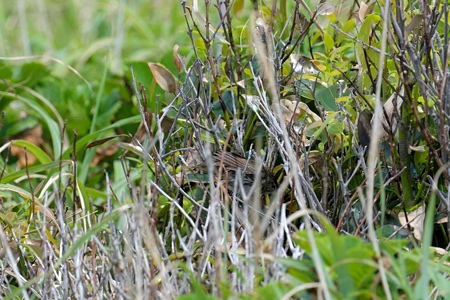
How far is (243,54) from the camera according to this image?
76.7 inches

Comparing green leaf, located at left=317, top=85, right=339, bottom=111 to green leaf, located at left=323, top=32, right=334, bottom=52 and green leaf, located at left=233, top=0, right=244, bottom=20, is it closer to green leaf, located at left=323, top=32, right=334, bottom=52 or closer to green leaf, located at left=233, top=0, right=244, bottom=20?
green leaf, located at left=323, top=32, right=334, bottom=52

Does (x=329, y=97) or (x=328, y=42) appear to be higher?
(x=328, y=42)

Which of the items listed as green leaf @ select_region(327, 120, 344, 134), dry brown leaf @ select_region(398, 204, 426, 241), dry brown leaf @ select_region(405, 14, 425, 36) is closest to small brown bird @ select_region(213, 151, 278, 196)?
green leaf @ select_region(327, 120, 344, 134)

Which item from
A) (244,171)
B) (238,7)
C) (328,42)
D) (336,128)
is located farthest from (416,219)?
(238,7)

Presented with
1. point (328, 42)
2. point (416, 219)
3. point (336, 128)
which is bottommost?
point (416, 219)

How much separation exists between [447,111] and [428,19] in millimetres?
205

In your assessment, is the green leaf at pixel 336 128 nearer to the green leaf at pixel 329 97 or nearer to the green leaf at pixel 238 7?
the green leaf at pixel 329 97

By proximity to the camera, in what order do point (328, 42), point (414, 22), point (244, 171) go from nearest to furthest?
point (414, 22), point (244, 171), point (328, 42)

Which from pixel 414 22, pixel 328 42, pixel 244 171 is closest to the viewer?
pixel 414 22

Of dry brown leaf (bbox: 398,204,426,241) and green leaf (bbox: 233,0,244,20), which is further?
green leaf (bbox: 233,0,244,20)

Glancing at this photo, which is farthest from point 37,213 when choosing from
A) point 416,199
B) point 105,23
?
point 105,23

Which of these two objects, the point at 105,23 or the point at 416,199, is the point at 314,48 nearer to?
the point at 416,199

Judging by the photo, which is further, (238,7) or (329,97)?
(238,7)

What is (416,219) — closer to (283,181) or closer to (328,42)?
(283,181)
